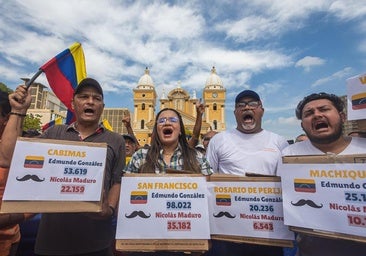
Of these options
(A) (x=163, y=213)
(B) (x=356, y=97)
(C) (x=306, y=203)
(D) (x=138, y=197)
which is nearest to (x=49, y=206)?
(D) (x=138, y=197)

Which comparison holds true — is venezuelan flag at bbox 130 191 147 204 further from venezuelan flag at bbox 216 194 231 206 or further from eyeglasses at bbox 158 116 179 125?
eyeglasses at bbox 158 116 179 125

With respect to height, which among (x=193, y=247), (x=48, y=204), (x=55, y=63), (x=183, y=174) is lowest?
(x=193, y=247)

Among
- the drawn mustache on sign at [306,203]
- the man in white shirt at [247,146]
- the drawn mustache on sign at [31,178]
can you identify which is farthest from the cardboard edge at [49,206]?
the drawn mustache on sign at [306,203]

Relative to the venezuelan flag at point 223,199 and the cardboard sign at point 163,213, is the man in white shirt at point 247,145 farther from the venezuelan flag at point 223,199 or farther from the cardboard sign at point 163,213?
the cardboard sign at point 163,213

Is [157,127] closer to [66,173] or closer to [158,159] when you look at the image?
[158,159]

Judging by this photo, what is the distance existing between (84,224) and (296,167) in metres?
1.81

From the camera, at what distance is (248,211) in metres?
1.96

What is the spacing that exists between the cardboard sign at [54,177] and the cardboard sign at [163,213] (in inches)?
9.9

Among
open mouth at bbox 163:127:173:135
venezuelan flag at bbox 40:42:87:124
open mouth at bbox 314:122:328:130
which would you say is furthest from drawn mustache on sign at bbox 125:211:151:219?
venezuelan flag at bbox 40:42:87:124

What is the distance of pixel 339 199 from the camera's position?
165 centimetres

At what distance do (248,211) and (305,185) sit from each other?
0.50m

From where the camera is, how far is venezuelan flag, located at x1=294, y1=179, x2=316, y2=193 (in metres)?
1.76

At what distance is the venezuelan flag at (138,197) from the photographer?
1880 millimetres

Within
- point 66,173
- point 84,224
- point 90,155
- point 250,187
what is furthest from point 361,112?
point 84,224
